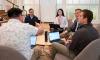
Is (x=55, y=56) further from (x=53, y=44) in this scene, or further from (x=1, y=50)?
(x=1, y=50)

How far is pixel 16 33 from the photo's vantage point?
2941mm

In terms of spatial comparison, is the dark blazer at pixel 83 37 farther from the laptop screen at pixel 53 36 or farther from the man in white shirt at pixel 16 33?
the laptop screen at pixel 53 36

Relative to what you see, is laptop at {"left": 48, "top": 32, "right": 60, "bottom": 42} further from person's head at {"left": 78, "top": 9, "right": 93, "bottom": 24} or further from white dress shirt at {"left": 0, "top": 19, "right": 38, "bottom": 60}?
white dress shirt at {"left": 0, "top": 19, "right": 38, "bottom": 60}

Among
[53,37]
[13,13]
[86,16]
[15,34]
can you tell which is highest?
[13,13]

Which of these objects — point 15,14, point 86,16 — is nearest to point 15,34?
point 15,14

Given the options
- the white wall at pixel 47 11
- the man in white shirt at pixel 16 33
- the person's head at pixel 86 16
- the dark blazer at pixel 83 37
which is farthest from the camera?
the white wall at pixel 47 11

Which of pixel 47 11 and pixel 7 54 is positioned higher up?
pixel 7 54

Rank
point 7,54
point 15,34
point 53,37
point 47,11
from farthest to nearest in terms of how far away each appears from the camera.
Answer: point 47,11 → point 53,37 → point 15,34 → point 7,54

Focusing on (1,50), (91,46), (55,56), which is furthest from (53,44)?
(1,50)

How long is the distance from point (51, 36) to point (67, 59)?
0.91 metres

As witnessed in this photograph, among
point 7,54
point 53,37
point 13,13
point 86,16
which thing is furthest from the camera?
point 53,37

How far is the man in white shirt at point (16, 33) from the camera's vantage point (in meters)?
2.93

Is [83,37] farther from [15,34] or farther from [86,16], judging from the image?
[15,34]

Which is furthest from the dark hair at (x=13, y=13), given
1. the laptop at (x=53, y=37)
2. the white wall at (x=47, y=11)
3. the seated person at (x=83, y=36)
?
the white wall at (x=47, y=11)
